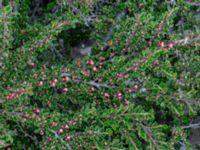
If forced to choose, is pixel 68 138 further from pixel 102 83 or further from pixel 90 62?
pixel 90 62

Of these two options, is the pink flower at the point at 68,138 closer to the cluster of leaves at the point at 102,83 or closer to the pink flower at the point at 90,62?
the cluster of leaves at the point at 102,83

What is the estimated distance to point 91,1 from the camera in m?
2.71

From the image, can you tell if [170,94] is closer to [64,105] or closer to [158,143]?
[158,143]

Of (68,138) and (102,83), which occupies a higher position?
(102,83)

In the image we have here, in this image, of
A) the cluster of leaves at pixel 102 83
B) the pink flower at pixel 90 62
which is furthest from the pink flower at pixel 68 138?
the pink flower at pixel 90 62

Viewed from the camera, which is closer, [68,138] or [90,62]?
[68,138]

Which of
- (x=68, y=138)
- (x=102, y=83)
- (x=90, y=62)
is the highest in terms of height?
(x=90, y=62)

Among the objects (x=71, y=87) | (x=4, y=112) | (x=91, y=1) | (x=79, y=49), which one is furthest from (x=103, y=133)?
(x=79, y=49)

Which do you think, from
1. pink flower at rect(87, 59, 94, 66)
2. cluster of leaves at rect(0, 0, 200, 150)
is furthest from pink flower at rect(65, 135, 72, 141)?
pink flower at rect(87, 59, 94, 66)

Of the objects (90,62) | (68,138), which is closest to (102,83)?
(90,62)

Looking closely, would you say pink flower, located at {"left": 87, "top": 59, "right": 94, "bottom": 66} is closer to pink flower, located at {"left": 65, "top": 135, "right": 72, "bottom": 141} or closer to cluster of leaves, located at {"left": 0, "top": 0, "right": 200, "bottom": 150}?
cluster of leaves, located at {"left": 0, "top": 0, "right": 200, "bottom": 150}

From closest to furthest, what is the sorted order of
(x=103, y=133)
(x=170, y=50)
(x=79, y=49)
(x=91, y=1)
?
1. (x=103, y=133)
2. (x=170, y=50)
3. (x=91, y=1)
4. (x=79, y=49)

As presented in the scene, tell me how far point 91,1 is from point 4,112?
3.30ft

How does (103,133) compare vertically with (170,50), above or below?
below
